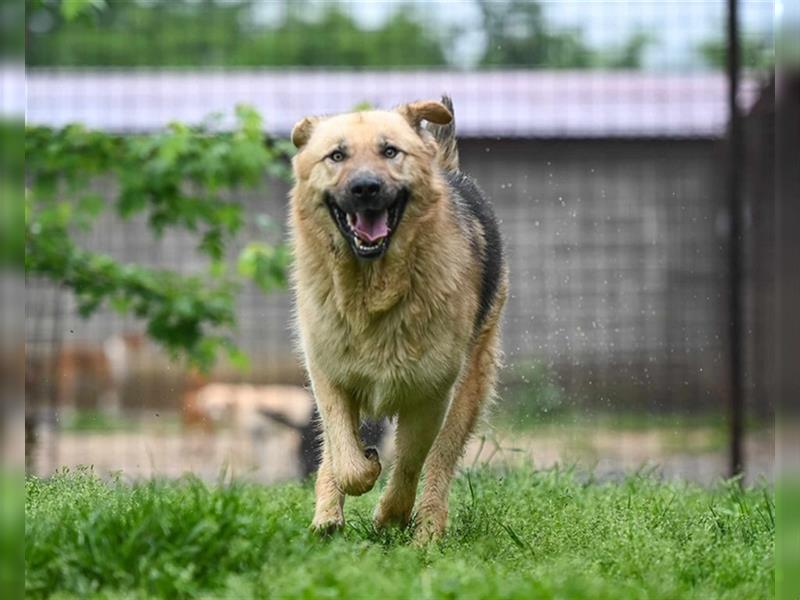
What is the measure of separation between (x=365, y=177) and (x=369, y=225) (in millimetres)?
226

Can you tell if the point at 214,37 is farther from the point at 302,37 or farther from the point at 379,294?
the point at 379,294

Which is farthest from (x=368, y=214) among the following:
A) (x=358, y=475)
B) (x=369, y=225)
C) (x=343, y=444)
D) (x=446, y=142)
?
(x=446, y=142)

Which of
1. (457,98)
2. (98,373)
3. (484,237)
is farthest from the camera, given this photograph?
(98,373)

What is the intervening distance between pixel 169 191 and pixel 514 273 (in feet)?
10.3

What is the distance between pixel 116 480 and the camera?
517 cm

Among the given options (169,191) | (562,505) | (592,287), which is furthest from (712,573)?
(592,287)

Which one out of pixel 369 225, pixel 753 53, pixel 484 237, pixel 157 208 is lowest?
pixel 157 208

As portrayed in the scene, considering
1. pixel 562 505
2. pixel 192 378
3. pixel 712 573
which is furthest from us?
pixel 192 378

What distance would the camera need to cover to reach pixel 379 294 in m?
5.39

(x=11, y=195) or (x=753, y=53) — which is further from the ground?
(x=753, y=53)

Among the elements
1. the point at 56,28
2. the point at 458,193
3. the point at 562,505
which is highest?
the point at 56,28

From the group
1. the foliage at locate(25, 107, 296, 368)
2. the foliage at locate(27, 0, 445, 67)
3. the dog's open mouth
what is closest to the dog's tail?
the dog's open mouth

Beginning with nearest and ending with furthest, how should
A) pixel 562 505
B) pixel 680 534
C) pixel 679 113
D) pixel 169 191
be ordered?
pixel 680 534, pixel 562 505, pixel 169 191, pixel 679 113

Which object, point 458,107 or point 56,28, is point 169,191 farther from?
point 56,28
